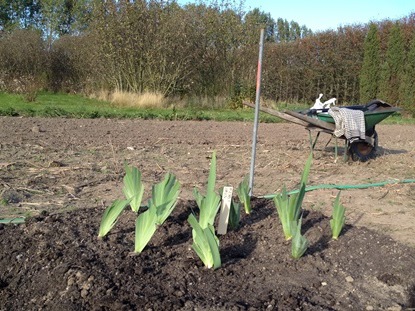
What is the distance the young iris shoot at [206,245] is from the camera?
9.00ft

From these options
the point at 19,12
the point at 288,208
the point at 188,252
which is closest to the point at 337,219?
the point at 288,208

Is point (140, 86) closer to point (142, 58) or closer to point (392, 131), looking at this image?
point (142, 58)

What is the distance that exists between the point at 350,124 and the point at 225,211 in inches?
137

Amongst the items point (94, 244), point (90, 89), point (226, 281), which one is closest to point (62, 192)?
point (94, 244)

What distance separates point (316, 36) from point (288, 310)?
1884 centimetres

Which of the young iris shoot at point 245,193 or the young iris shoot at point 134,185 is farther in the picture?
the young iris shoot at point 245,193

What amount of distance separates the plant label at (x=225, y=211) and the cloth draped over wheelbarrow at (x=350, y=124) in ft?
11.0

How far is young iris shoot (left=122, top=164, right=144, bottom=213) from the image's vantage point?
11.0 feet

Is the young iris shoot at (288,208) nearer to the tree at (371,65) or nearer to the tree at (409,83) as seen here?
the tree at (409,83)

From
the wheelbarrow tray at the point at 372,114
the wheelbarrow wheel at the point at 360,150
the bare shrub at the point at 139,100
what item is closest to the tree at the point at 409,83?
the bare shrub at the point at 139,100

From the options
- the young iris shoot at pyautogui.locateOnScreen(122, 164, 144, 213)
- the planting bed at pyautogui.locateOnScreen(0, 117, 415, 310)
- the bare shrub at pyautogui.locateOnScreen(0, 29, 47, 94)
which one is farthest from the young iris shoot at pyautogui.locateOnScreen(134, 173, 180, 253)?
the bare shrub at pyautogui.locateOnScreen(0, 29, 47, 94)

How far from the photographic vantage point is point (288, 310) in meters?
2.44

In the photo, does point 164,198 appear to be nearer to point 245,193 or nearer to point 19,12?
point 245,193

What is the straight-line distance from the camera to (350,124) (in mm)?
6391
